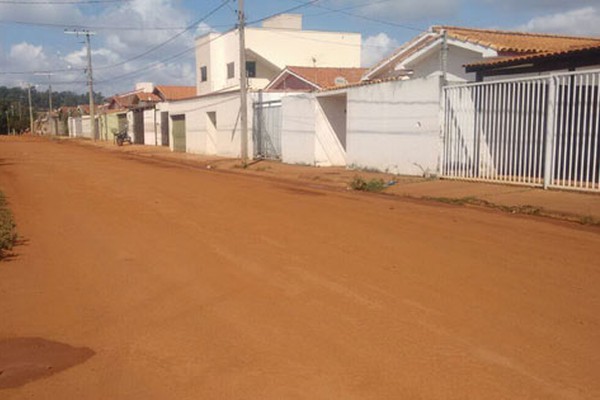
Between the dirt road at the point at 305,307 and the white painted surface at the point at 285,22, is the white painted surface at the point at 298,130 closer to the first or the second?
the dirt road at the point at 305,307

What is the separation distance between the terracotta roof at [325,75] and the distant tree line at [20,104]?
71140 mm

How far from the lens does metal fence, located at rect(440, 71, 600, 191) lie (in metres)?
12.7

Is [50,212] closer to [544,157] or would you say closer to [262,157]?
[544,157]

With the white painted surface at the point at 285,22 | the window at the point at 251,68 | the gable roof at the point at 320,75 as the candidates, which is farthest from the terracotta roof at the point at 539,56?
the white painted surface at the point at 285,22

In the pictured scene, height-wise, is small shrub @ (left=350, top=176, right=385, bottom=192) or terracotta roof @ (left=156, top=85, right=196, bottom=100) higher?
terracotta roof @ (left=156, top=85, right=196, bottom=100)

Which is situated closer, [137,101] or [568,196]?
[568,196]

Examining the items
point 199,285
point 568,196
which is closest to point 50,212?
point 199,285

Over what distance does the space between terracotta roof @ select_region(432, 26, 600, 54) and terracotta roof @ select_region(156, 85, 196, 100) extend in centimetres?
4301

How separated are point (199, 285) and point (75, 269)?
66.2 inches

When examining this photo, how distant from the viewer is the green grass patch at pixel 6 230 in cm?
791

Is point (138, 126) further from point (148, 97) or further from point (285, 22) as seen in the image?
Answer: point (285, 22)

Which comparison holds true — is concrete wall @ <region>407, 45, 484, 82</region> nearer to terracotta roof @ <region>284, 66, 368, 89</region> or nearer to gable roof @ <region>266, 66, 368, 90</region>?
gable roof @ <region>266, 66, 368, 90</region>

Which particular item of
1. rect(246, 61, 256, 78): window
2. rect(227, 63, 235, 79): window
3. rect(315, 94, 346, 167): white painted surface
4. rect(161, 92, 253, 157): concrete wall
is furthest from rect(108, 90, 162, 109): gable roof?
rect(315, 94, 346, 167): white painted surface

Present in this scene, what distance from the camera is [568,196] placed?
12.1m
